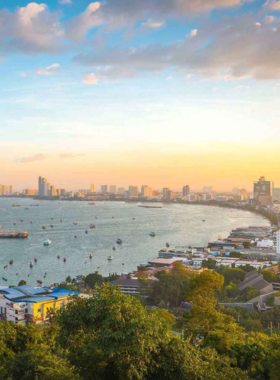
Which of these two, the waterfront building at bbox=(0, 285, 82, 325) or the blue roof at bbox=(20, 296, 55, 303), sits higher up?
the blue roof at bbox=(20, 296, 55, 303)

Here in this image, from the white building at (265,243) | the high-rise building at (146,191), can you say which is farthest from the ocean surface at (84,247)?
the high-rise building at (146,191)

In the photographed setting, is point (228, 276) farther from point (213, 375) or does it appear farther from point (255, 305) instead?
point (213, 375)

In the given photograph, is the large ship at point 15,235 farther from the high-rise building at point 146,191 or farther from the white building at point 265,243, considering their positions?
the high-rise building at point 146,191

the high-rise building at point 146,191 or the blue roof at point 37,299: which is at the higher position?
the high-rise building at point 146,191

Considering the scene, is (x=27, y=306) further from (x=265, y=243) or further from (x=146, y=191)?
(x=146, y=191)

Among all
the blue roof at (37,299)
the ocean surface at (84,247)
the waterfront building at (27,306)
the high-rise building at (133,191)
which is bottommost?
the ocean surface at (84,247)

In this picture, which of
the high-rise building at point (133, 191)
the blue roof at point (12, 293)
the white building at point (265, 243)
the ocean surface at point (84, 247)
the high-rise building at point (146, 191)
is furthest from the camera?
the high-rise building at point (146, 191)

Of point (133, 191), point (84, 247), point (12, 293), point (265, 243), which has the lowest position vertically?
point (84, 247)

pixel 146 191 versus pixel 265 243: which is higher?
pixel 146 191

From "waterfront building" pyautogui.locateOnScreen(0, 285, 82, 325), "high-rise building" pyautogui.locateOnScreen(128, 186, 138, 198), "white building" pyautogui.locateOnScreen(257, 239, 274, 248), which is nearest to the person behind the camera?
"waterfront building" pyautogui.locateOnScreen(0, 285, 82, 325)

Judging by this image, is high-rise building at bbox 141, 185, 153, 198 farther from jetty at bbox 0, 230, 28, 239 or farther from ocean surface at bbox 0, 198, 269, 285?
jetty at bbox 0, 230, 28, 239

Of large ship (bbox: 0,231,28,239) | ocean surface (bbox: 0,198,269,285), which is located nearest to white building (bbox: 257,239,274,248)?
ocean surface (bbox: 0,198,269,285)

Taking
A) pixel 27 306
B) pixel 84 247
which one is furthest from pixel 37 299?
pixel 84 247
